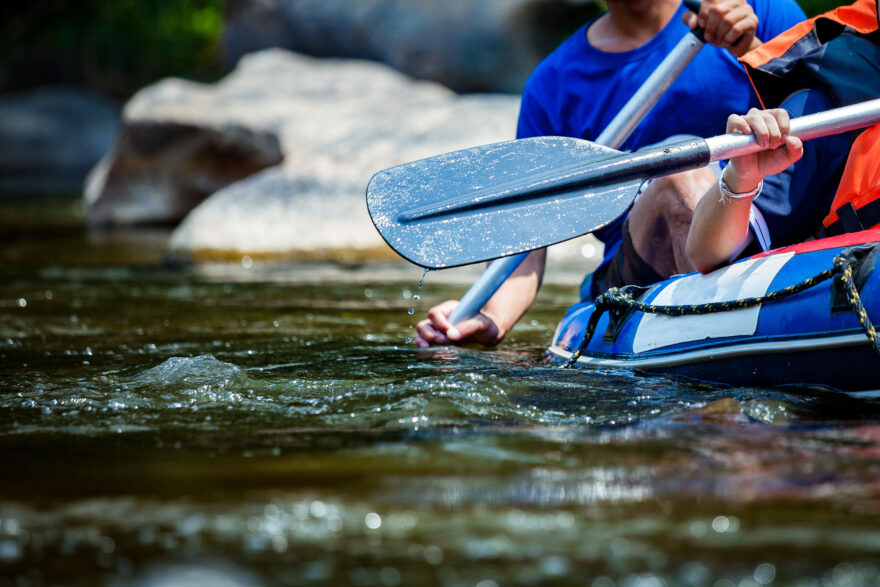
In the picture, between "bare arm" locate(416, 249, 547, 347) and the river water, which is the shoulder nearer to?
"bare arm" locate(416, 249, 547, 347)

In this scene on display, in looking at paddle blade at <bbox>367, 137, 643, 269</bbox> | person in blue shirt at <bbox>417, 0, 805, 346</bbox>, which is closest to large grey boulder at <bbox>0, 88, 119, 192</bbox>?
person in blue shirt at <bbox>417, 0, 805, 346</bbox>

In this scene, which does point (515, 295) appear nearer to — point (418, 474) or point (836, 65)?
point (836, 65)

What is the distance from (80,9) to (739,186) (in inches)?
683

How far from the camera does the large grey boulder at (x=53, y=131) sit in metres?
16.7

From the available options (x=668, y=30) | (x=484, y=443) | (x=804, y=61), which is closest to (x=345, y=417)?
(x=484, y=443)

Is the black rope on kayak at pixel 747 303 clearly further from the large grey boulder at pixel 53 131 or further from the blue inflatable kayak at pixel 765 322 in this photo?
the large grey boulder at pixel 53 131

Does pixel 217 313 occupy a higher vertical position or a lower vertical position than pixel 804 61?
lower

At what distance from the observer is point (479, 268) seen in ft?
15.8

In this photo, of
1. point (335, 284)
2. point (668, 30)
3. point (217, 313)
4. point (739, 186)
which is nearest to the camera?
point (739, 186)

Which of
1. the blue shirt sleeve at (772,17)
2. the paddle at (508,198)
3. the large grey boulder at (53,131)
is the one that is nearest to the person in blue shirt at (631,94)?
the blue shirt sleeve at (772,17)

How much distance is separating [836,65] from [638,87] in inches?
24.8

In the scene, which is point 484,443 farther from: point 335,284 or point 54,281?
point 54,281

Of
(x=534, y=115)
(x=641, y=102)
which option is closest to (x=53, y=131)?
(x=534, y=115)

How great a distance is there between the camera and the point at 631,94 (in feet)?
9.04
